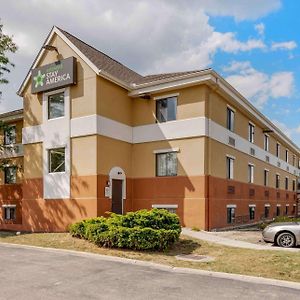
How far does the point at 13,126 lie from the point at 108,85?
10669 mm

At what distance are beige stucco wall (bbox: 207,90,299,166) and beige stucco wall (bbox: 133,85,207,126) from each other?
2.06ft

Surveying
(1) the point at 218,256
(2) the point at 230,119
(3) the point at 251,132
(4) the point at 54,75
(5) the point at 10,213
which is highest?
(4) the point at 54,75

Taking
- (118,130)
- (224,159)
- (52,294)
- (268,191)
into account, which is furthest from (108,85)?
(268,191)

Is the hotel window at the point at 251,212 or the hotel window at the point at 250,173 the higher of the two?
the hotel window at the point at 250,173

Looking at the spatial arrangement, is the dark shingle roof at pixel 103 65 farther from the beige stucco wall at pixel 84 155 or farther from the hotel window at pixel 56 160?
the hotel window at pixel 56 160

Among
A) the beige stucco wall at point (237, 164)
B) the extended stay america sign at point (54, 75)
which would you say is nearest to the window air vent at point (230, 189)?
the beige stucco wall at point (237, 164)

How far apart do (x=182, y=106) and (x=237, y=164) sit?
647cm

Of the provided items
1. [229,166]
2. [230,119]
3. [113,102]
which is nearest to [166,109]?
[113,102]

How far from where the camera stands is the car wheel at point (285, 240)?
→ 564 inches

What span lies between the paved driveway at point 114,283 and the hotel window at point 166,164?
9.36m

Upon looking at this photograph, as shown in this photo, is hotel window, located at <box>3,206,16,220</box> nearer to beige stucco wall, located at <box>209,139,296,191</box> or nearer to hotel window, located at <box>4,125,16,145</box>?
hotel window, located at <box>4,125,16,145</box>

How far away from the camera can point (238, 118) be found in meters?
24.7

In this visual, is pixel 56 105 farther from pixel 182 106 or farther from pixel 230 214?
pixel 230 214

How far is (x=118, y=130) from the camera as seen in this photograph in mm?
20688
